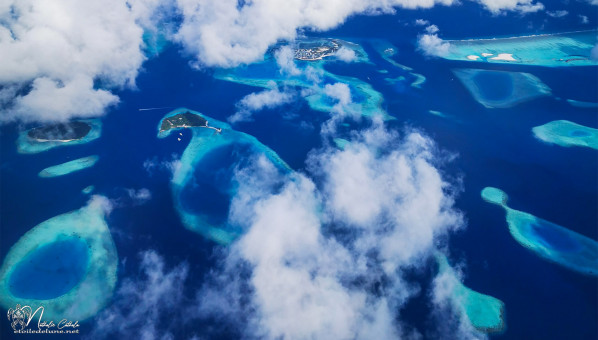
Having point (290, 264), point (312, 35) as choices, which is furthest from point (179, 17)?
point (290, 264)

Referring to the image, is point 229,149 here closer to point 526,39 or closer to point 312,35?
point 312,35

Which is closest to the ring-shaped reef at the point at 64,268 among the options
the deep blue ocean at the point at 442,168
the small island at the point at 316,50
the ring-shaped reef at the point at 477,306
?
the deep blue ocean at the point at 442,168

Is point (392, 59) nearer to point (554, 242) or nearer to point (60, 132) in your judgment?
point (554, 242)

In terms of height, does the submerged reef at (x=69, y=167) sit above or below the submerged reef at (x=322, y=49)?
below

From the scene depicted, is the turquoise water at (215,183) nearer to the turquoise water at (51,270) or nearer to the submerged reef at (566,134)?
the turquoise water at (51,270)
